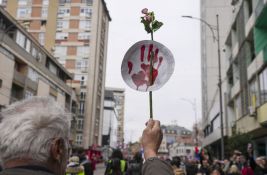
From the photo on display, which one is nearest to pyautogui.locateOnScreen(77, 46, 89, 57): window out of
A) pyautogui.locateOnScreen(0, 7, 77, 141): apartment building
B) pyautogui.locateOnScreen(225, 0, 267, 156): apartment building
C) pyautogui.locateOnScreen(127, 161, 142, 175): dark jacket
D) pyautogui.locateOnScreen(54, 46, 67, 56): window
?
pyautogui.locateOnScreen(54, 46, 67, 56): window

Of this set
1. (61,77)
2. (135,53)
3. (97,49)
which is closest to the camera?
(135,53)

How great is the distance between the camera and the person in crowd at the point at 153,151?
1.85 metres

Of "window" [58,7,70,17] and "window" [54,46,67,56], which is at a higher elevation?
"window" [58,7,70,17]

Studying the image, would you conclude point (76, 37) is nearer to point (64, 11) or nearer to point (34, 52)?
point (64, 11)

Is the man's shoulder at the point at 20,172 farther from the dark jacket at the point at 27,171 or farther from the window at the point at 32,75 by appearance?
the window at the point at 32,75

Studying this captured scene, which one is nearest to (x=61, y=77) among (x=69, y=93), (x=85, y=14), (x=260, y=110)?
(x=69, y=93)

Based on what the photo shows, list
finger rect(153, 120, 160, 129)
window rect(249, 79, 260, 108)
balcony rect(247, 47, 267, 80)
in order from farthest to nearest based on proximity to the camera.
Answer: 1. window rect(249, 79, 260, 108)
2. balcony rect(247, 47, 267, 80)
3. finger rect(153, 120, 160, 129)

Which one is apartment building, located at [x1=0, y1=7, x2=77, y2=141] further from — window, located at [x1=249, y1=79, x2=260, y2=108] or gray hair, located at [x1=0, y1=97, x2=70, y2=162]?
gray hair, located at [x1=0, y1=97, x2=70, y2=162]

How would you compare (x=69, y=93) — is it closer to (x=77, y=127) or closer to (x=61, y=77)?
(x=61, y=77)

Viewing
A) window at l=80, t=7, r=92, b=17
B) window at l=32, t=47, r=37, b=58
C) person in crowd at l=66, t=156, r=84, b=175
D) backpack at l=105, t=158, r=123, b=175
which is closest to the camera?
person in crowd at l=66, t=156, r=84, b=175

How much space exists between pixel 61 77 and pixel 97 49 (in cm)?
1375

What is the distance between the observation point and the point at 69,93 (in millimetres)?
52812

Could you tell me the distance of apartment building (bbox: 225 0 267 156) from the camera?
872 inches

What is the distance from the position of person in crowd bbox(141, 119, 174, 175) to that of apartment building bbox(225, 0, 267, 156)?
1957cm
